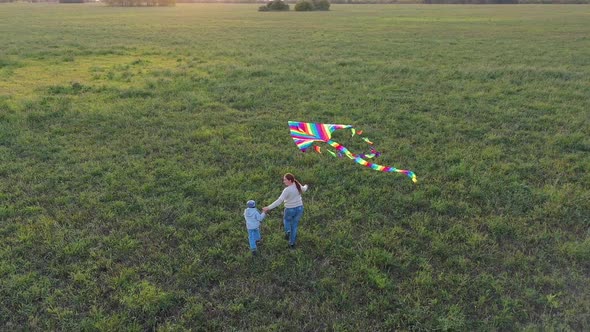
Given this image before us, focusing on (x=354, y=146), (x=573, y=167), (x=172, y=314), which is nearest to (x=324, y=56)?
(x=354, y=146)

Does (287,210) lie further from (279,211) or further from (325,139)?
(325,139)

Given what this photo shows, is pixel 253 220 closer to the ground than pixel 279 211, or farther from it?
farther from it

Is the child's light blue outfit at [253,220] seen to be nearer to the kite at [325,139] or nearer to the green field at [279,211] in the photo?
the green field at [279,211]

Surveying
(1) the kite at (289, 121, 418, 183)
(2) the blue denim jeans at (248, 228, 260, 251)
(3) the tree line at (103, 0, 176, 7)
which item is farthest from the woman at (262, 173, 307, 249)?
(3) the tree line at (103, 0, 176, 7)

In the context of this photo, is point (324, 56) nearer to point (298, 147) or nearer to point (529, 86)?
point (529, 86)

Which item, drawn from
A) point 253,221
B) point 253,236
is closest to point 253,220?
point 253,221
